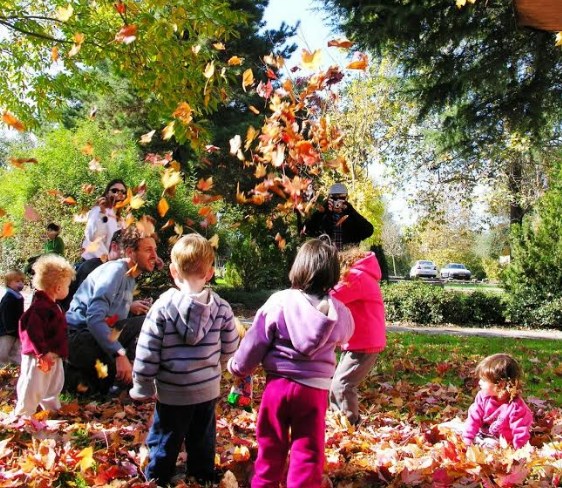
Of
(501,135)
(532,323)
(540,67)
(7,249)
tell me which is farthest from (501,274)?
(7,249)

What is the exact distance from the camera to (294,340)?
280cm

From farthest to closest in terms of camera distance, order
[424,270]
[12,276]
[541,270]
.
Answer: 1. [424,270]
2. [541,270]
3. [12,276]

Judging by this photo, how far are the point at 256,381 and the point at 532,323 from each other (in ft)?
40.3

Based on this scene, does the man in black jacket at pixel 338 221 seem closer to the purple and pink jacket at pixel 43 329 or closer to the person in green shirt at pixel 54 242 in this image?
the purple and pink jacket at pixel 43 329

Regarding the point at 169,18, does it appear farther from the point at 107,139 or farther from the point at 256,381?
the point at 107,139

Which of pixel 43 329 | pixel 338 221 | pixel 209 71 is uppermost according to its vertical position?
pixel 209 71

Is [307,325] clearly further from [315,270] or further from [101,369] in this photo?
[101,369]

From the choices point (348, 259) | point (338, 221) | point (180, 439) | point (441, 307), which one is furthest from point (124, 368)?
point (441, 307)

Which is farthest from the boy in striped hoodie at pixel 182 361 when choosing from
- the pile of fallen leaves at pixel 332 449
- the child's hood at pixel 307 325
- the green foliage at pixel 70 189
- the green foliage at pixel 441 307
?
the green foliage at pixel 441 307

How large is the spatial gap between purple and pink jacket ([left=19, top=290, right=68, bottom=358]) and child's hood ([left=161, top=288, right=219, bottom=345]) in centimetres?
162

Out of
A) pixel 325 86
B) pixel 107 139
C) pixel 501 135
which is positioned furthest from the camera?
pixel 107 139

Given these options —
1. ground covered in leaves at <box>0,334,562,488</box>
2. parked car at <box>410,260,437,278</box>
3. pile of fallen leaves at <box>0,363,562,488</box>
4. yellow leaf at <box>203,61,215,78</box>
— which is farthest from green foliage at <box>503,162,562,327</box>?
parked car at <box>410,260,437,278</box>

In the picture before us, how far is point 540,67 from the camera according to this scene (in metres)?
10.2

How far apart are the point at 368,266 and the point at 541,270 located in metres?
13.6
